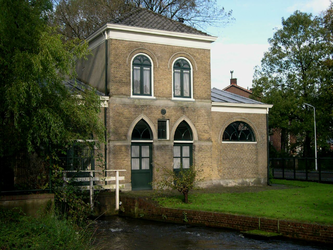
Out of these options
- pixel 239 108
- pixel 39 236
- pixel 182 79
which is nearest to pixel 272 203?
pixel 239 108

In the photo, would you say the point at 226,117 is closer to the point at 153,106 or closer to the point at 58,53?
the point at 153,106

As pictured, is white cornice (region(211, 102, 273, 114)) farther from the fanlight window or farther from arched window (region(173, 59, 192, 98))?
the fanlight window

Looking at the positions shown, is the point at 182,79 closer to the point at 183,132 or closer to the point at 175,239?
the point at 183,132

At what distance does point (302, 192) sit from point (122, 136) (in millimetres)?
8777

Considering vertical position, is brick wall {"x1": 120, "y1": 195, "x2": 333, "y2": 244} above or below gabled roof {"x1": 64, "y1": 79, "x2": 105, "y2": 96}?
below

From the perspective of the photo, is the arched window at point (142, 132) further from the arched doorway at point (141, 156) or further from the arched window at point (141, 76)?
the arched window at point (141, 76)

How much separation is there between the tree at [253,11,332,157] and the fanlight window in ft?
72.4

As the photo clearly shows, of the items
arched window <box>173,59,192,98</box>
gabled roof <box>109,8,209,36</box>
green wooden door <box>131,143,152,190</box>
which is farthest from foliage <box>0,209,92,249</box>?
gabled roof <box>109,8,209,36</box>

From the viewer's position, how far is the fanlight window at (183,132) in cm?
2118

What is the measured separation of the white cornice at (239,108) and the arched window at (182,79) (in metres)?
1.68

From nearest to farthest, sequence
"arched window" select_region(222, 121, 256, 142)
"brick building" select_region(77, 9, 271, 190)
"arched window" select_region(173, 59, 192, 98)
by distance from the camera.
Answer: "brick building" select_region(77, 9, 271, 190), "arched window" select_region(173, 59, 192, 98), "arched window" select_region(222, 121, 256, 142)

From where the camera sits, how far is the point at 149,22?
21.2 metres

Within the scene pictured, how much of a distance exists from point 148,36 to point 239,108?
642 cm

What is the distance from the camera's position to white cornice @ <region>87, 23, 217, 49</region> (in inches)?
777
